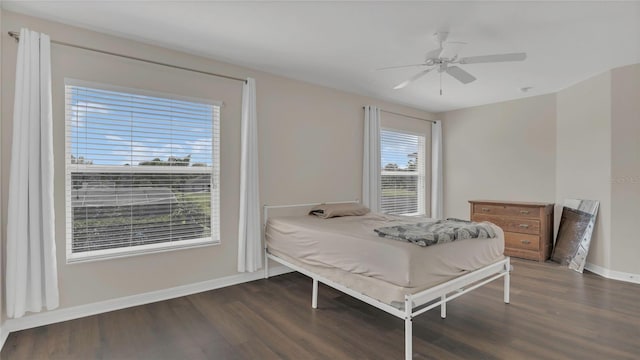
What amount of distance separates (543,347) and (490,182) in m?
3.82

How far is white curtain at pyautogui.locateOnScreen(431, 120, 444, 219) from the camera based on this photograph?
6.19 m

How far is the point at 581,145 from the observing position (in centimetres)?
440

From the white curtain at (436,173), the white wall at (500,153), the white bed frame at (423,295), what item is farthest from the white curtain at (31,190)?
the white wall at (500,153)

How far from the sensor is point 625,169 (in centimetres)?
381

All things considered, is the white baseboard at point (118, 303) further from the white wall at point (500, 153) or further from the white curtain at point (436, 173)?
the white wall at point (500, 153)

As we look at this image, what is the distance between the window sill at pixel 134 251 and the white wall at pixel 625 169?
474 centimetres

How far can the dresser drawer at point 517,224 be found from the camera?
4.70m

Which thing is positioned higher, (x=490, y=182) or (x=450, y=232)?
(x=490, y=182)

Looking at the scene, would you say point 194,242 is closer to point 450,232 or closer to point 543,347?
point 450,232

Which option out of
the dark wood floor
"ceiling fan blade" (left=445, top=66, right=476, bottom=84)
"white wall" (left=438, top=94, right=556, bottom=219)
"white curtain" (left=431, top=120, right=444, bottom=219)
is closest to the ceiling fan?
"ceiling fan blade" (left=445, top=66, right=476, bottom=84)

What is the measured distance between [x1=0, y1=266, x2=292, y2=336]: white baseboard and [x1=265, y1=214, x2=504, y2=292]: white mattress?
0.67m

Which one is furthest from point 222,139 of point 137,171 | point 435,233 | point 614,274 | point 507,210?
point 614,274

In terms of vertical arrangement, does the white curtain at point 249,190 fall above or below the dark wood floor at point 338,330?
above

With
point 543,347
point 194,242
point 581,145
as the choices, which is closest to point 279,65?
point 194,242
